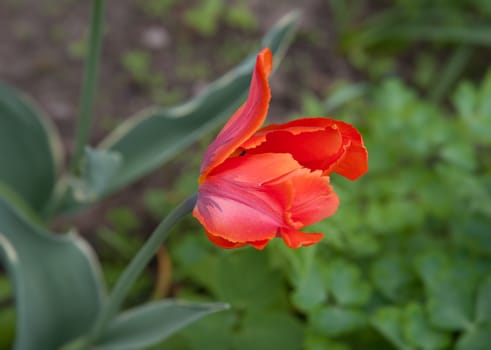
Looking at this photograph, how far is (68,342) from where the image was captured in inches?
48.1

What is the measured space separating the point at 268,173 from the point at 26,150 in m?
0.93

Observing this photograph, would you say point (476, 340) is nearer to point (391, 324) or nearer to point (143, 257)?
point (391, 324)

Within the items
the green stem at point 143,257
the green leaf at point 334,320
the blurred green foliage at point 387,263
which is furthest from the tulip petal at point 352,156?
the green leaf at point 334,320

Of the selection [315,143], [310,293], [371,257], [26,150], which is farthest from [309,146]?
[26,150]

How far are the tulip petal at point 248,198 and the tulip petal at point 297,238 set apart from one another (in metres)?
0.01

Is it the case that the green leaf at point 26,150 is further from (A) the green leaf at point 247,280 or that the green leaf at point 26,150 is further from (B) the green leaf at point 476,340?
(B) the green leaf at point 476,340

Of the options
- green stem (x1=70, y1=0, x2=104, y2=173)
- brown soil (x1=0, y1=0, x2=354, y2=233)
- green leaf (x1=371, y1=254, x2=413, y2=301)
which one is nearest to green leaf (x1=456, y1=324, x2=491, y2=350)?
green leaf (x1=371, y1=254, x2=413, y2=301)

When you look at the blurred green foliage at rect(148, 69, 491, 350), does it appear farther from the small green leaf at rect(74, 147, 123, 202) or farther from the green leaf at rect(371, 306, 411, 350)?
the small green leaf at rect(74, 147, 123, 202)

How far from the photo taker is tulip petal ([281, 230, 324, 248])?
0.66m

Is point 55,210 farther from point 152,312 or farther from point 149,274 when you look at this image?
point 152,312

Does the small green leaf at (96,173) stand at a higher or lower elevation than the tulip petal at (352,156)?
lower

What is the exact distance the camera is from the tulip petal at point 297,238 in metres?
0.66

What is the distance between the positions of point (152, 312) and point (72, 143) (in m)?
1.00

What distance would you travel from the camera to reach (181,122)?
140 centimetres
